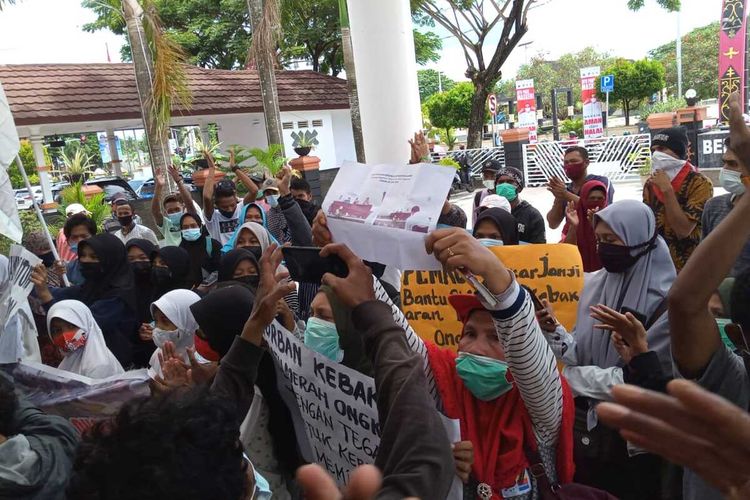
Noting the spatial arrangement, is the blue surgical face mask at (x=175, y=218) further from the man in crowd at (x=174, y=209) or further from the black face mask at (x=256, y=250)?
the black face mask at (x=256, y=250)

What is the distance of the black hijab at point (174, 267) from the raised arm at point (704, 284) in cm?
343

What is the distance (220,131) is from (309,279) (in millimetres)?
18151

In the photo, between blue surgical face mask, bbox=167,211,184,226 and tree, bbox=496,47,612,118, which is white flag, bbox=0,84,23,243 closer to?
blue surgical face mask, bbox=167,211,184,226

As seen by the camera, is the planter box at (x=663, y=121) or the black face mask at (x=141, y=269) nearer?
the black face mask at (x=141, y=269)

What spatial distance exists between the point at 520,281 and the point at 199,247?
295 centimetres

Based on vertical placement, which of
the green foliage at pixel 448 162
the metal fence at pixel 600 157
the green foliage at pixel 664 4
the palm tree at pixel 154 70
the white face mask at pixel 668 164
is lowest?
the metal fence at pixel 600 157

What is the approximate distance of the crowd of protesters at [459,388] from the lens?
1033mm

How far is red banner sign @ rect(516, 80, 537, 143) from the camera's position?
18.8 meters

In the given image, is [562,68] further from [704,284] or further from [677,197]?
[704,284]

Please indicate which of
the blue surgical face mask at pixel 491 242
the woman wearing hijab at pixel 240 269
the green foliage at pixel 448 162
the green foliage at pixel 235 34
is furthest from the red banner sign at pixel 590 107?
the woman wearing hijab at pixel 240 269

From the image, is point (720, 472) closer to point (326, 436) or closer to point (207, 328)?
point (326, 436)

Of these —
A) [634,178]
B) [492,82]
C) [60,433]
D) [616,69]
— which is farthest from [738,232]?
[616,69]

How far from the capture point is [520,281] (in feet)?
10.1

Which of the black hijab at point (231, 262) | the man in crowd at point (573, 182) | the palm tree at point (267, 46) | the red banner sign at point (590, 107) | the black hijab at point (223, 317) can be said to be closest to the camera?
the black hijab at point (223, 317)
